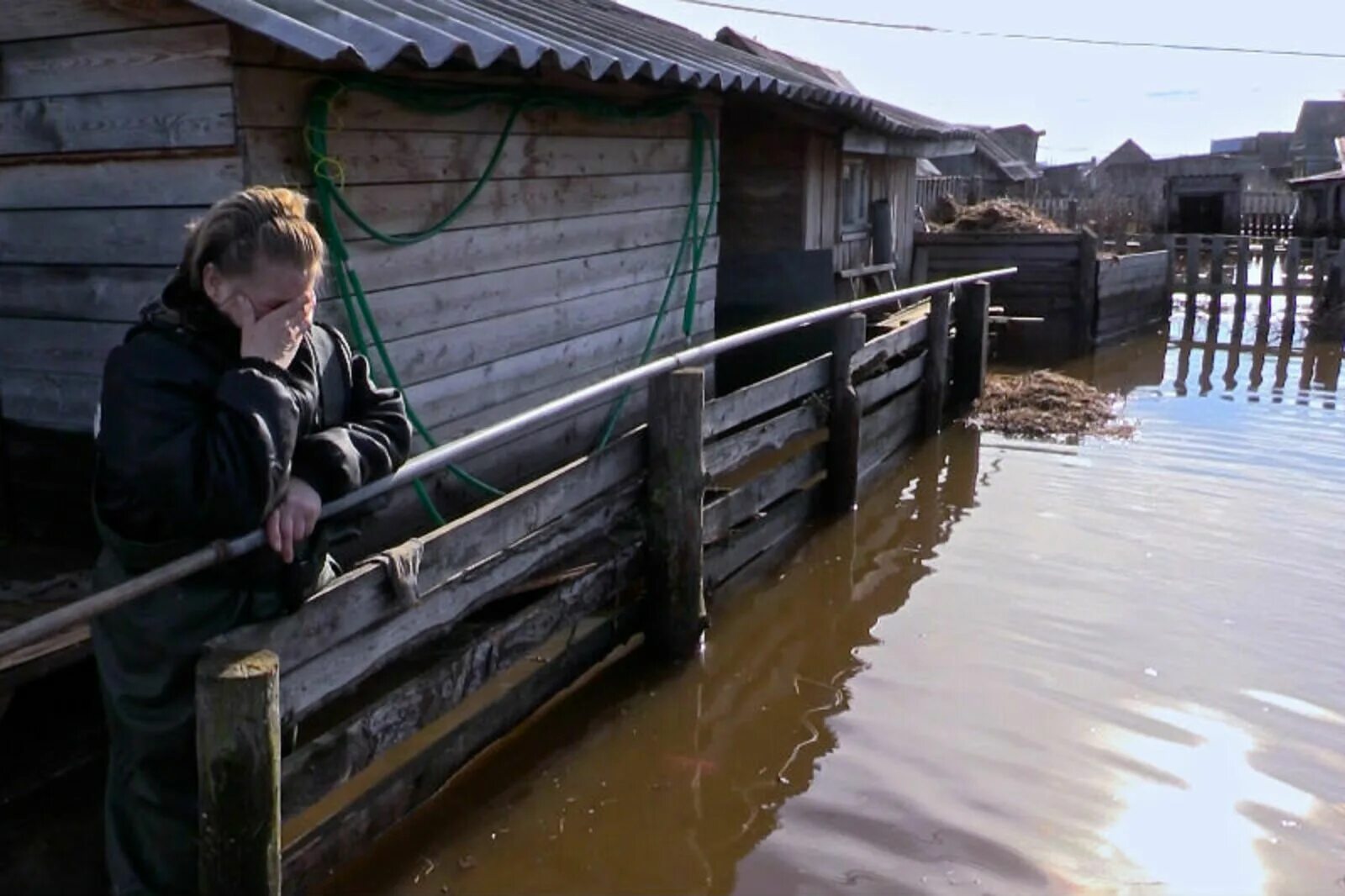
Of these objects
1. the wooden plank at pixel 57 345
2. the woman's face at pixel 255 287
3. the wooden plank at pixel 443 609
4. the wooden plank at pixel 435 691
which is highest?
the woman's face at pixel 255 287

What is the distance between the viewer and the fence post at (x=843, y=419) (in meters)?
7.89

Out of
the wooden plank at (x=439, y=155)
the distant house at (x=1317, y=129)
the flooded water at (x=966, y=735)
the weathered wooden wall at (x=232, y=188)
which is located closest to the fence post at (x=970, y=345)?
the flooded water at (x=966, y=735)

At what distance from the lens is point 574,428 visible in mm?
7191

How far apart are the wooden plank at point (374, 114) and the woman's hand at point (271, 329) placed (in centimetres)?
195

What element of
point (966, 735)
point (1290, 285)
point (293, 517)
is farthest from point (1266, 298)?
point (293, 517)

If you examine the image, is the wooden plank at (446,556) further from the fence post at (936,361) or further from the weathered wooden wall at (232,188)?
the fence post at (936,361)

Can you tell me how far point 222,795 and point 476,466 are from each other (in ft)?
10.3

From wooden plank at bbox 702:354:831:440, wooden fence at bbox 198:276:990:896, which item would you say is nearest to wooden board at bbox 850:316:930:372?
wooden fence at bbox 198:276:990:896

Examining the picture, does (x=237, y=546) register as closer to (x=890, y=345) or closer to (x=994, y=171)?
(x=890, y=345)

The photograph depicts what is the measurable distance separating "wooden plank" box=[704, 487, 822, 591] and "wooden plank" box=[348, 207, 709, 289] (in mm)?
1856

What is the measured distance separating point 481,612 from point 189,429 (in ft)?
8.86

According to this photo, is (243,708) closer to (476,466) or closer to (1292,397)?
(476,466)

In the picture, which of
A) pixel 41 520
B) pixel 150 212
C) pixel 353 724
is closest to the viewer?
pixel 353 724

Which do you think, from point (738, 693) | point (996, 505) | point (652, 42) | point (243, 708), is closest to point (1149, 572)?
point (996, 505)
